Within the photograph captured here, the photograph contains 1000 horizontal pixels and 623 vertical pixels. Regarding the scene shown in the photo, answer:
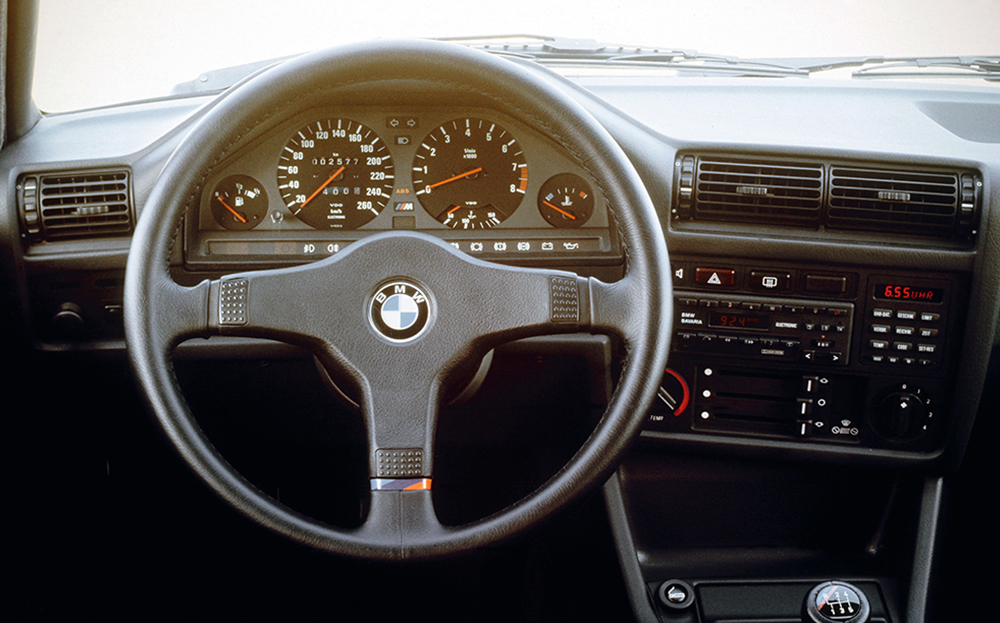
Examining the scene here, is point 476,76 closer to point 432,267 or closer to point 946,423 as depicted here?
point 432,267

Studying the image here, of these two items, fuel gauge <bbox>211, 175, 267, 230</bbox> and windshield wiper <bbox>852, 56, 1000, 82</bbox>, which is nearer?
fuel gauge <bbox>211, 175, 267, 230</bbox>

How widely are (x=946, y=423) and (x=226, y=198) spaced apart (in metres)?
1.52

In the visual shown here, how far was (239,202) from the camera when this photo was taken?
1641mm

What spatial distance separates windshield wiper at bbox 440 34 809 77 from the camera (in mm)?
1919

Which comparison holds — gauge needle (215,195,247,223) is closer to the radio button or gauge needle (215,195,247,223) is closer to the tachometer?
the tachometer

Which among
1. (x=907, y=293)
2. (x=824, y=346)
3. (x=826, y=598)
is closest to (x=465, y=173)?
(x=824, y=346)

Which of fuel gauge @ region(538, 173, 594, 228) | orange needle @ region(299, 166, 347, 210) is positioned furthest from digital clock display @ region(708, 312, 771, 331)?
orange needle @ region(299, 166, 347, 210)

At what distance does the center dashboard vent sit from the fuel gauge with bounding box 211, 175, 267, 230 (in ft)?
2.73

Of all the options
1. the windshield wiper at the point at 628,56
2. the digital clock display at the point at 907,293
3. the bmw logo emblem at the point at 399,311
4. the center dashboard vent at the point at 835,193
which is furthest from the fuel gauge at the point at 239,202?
the digital clock display at the point at 907,293

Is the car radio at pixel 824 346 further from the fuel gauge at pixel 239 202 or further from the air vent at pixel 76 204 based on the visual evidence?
the air vent at pixel 76 204

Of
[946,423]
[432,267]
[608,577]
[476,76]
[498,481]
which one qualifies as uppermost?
[476,76]

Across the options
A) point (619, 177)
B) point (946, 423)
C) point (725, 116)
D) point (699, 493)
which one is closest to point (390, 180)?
point (619, 177)

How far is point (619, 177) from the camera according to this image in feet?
4.11

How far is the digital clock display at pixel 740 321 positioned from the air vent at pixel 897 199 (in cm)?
24
